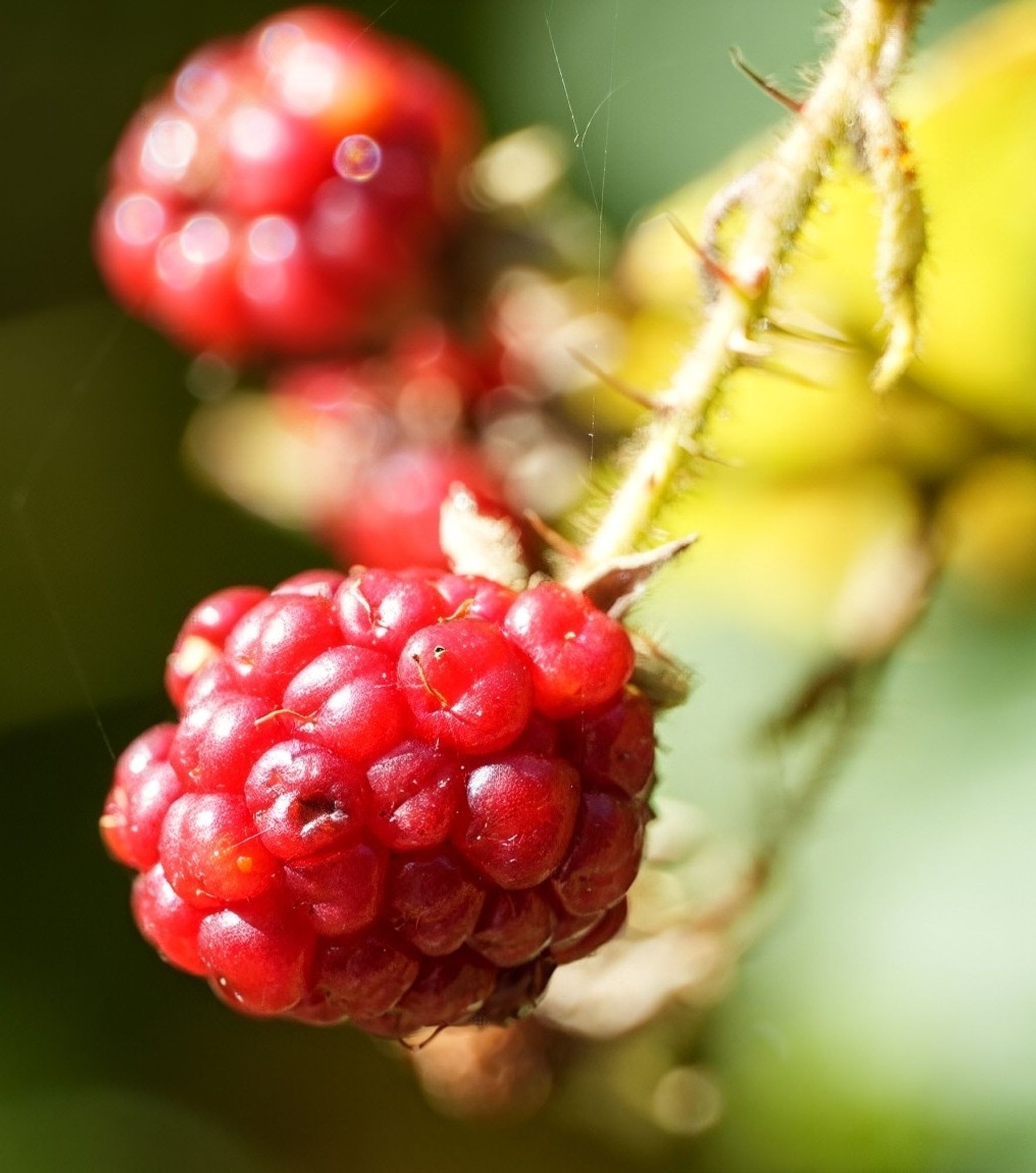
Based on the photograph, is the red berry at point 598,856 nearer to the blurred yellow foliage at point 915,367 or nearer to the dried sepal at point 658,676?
the dried sepal at point 658,676

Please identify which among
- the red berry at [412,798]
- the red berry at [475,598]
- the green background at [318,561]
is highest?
the red berry at [475,598]

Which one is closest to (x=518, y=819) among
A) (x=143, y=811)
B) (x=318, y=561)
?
(x=143, y=811)

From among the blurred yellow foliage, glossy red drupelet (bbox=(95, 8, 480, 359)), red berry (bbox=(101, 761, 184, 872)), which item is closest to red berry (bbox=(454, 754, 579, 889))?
red berry (bbox=(101, 761, 184, 872))

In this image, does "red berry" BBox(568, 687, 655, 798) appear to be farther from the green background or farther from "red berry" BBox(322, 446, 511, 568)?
"red berry" BBox(322, 446, 511, 568)

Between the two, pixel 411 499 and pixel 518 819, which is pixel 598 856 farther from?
pixel 411 499

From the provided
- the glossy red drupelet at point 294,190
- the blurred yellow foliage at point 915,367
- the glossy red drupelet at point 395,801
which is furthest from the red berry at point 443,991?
the glossy red drupelet at point 294,190

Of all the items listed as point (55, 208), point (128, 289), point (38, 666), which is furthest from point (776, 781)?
point (55, 208)
